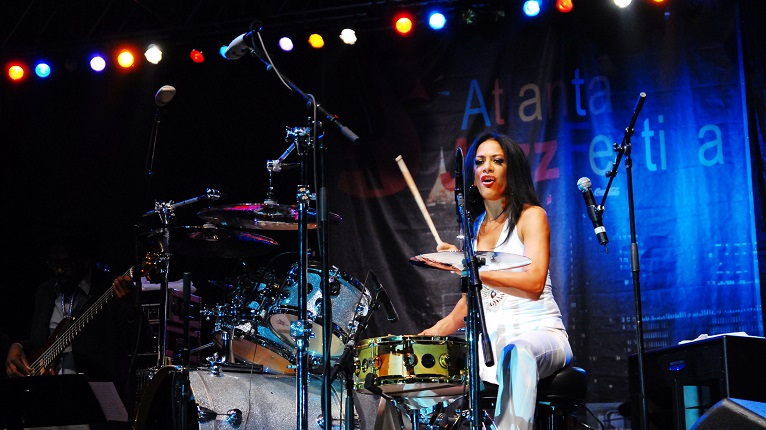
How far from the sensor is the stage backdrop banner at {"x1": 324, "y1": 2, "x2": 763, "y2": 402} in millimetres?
6039

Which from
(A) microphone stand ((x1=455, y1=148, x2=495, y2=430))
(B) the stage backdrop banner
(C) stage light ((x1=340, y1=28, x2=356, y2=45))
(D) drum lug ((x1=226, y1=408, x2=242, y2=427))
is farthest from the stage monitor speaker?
(C) stage light ((x1=340, y1=28, x2=356, y2=45))

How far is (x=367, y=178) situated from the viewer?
6.89 metres

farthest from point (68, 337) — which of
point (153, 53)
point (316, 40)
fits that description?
point (316, 40)

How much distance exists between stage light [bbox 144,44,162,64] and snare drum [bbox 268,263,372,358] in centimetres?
276

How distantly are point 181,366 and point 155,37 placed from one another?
3.66 meters

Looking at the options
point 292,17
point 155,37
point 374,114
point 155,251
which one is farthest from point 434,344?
point 155,37

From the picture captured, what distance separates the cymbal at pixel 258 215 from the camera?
5.01 m

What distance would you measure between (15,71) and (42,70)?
0.79ft

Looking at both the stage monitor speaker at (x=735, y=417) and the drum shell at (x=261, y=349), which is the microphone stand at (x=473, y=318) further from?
the drum shell at (x=261, y=349)

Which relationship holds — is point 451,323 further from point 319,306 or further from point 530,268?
point 319,306

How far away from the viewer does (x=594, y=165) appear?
638 cm

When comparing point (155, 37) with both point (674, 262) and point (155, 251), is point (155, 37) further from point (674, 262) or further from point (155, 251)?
point (674, 262)

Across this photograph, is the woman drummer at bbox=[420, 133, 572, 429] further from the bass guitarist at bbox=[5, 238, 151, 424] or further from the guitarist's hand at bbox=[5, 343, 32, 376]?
the guitarist's hand at bbox=[5, 343, 32, 376]

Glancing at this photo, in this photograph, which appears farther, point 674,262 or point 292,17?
point 292,17
